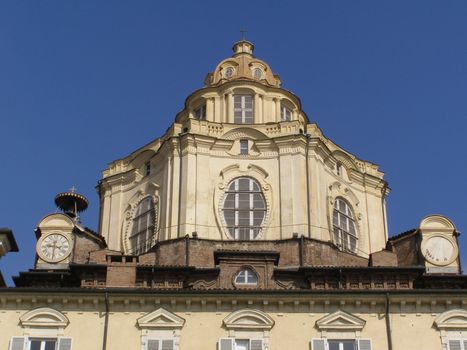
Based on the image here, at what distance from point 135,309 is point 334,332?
8.92 metres

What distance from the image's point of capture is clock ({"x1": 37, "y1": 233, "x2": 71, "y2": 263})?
5509 centimetres

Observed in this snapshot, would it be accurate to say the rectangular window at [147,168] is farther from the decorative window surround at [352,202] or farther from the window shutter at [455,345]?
the window shutter at [455,345]

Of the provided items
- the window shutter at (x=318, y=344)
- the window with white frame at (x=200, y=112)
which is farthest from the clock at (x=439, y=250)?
the window with white frame at (x=200, y=112)

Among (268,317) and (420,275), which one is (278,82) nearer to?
(420,275)

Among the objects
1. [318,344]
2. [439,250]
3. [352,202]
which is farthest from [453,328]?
[352,202]

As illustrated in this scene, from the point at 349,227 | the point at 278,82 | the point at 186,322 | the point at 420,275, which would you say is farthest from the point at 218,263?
the point at 278,82

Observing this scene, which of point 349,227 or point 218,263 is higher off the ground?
point 349,227

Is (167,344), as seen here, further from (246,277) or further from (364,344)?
(364,344)

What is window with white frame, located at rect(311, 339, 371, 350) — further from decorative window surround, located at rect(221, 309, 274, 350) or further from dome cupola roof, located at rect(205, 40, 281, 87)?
dome cupola roof, located at rect(205, 40, 281, 87)

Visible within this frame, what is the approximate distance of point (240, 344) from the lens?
4353 centimetres

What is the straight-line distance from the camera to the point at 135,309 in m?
44.3

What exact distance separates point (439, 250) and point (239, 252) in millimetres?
12249

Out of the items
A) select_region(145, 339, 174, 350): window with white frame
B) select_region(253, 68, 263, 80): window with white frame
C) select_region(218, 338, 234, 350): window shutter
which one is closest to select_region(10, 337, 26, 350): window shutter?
select_region(145, 339, 174, 350): window with white frame

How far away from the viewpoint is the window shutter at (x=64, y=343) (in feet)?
142
